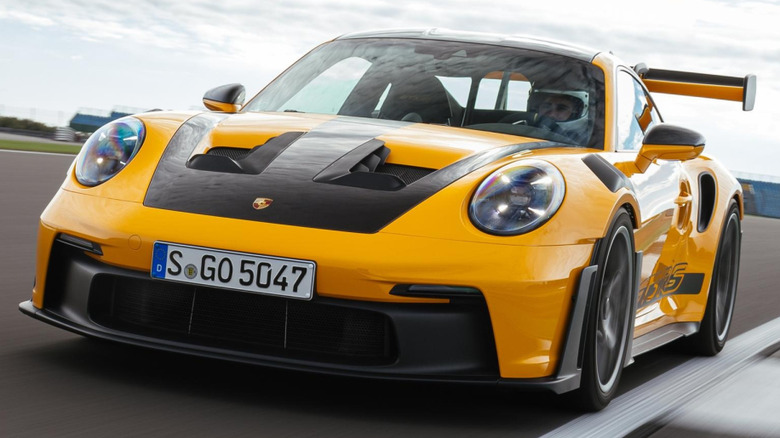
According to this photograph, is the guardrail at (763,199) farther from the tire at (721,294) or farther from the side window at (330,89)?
the side window at (330,89)

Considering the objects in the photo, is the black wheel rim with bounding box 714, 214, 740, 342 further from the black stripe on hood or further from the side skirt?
the black stripe on hood

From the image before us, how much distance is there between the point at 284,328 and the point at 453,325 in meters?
0.48

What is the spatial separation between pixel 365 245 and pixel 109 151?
3.52ft

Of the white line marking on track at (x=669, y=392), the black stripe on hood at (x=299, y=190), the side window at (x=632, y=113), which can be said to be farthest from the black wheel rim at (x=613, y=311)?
the side window at (x=632, y=113)

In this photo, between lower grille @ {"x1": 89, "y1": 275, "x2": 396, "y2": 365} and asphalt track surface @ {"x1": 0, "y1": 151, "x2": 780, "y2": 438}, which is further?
lower grille @ {"x1": 89, "y1": 275, "x2": 396, "y2": 365}

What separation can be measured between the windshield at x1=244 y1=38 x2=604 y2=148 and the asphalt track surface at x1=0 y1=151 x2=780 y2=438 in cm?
108

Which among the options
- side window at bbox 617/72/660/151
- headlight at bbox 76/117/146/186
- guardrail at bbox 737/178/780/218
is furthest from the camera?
guardrail at bbox 737/178/780/218

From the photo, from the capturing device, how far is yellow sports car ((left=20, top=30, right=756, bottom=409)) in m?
3.40

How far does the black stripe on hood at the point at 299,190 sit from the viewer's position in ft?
11.5

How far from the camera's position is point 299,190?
3.62 meters

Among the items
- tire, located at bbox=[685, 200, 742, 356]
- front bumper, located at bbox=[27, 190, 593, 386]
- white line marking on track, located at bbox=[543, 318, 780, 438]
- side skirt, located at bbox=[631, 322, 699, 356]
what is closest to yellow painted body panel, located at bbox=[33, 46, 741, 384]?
front bumper, located at bbox=[27, 190, 593, 386]

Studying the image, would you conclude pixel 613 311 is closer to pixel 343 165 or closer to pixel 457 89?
pixel 343 165

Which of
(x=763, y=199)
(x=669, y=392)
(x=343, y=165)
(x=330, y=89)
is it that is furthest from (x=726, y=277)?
(x=763, y=199)

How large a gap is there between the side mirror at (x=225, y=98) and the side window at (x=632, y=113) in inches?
61.5
